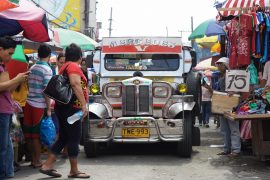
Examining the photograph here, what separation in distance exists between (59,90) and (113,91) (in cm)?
235

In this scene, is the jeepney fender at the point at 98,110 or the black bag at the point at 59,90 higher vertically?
the black bag at the point at 59,90

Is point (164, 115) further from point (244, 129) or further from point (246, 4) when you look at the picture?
point (246, 4)

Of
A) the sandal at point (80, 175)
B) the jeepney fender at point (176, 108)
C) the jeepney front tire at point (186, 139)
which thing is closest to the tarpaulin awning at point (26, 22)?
the sandal at point (80, 175)

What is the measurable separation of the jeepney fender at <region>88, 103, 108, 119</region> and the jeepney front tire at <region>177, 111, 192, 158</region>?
1485mm

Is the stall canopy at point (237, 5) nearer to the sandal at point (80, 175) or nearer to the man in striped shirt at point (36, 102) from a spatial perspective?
the man in striped shirt at point (36, 102)

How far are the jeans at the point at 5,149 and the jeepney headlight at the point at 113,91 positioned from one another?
11.1ft

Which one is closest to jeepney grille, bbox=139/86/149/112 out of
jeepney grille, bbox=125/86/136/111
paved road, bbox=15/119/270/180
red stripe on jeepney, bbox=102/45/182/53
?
jeepney grille, bbox=125/86/136/111

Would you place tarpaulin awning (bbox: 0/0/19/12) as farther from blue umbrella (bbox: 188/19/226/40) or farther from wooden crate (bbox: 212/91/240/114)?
blue umbrella (bbox: 188/19/226/40)

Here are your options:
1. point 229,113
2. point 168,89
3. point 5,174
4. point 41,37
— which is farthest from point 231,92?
point 5,174

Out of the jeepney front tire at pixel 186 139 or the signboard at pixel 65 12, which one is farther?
the signboard at pixel 65 12

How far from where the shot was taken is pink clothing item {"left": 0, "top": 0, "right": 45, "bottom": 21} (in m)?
6.73

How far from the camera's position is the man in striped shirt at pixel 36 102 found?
7.13 metres

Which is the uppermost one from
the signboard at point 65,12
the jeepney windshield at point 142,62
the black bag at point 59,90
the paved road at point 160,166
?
the signboard at point 65,12

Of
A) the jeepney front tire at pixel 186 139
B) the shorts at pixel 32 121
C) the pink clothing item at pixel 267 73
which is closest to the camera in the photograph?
the shorts at pixel 32 121
